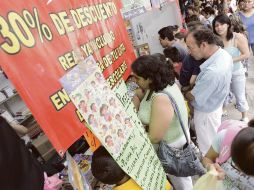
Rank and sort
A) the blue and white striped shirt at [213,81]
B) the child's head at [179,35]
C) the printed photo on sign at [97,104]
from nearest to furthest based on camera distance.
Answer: the printed photo on sign at [97,104] → the blue and white striped shirt at [213,81] → the child's head at [179,35]

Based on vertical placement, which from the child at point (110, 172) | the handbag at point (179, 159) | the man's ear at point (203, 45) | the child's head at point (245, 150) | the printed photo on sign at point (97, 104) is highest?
the printed photo on sign at point (97, 104)

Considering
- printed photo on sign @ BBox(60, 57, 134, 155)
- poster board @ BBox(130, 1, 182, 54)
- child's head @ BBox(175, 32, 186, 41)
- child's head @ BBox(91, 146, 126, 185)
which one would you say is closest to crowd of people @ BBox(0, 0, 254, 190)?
child's head @ BBox(91, 146, 126, 185)

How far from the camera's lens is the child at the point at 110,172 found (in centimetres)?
176

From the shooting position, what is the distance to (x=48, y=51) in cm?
118

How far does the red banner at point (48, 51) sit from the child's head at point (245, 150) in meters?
0.75

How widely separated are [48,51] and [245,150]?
3.31 feet

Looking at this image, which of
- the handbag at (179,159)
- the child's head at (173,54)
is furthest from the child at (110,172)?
the child's head at (173,54)

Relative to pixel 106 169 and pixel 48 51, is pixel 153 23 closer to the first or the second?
pixel 106 169

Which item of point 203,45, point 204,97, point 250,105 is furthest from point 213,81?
point 250,105

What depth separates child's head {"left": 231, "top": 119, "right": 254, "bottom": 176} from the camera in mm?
1388

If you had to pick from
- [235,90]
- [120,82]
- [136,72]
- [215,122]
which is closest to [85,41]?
[120,82]

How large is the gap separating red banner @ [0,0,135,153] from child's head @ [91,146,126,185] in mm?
513

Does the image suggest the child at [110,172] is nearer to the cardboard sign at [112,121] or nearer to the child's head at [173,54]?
the cardboard sign at [112,121]

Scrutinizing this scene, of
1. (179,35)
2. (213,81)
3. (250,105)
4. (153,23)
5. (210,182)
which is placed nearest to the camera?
(210,182)
